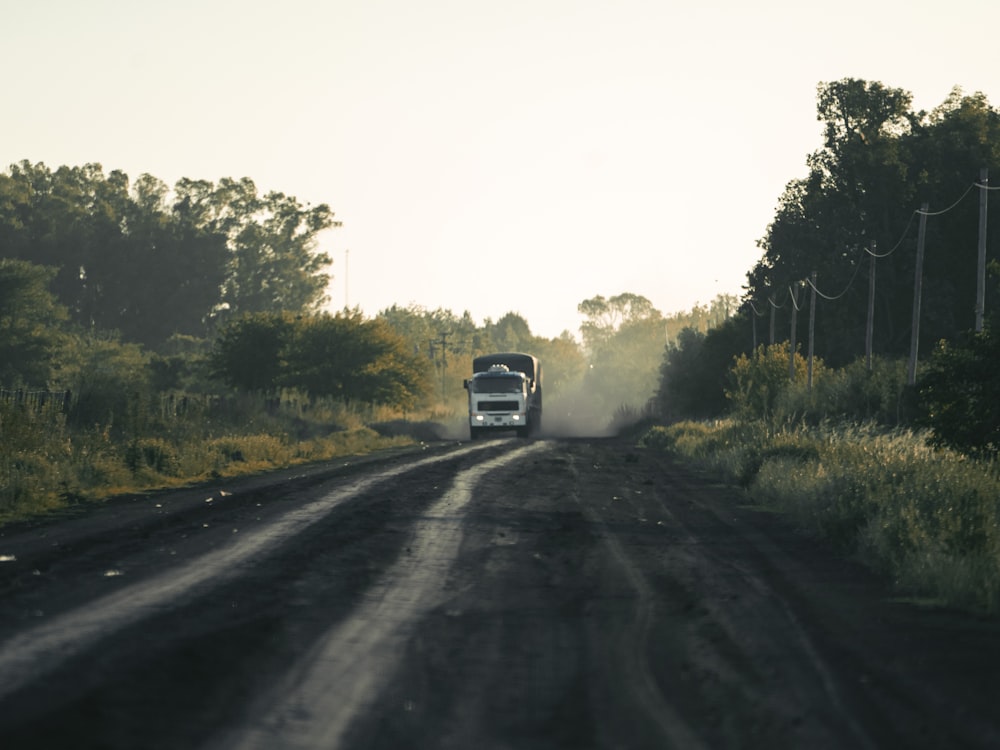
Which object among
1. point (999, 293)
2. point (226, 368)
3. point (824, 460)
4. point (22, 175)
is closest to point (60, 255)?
point (22, 175)

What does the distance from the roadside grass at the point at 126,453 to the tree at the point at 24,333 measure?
1718 inches

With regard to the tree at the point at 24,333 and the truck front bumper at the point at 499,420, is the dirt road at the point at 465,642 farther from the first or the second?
the tree at the point at 24,333

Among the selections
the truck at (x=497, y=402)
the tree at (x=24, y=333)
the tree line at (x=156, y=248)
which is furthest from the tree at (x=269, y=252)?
the truck at (x=497, y=402)

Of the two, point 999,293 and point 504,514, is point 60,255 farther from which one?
point 504,514

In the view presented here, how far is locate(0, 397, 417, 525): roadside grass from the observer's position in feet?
68.0

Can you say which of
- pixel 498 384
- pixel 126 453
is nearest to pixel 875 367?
pixel 498 384

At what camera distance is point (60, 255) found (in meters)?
118

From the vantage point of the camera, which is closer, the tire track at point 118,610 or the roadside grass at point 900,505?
the tire track at point 118,610

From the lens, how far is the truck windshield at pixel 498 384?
58.1m

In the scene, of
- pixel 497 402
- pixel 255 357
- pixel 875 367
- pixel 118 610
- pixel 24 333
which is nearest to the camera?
pixel 118 610

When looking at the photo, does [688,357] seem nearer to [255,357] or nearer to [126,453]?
[255,357]

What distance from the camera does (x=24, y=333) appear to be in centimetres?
8419

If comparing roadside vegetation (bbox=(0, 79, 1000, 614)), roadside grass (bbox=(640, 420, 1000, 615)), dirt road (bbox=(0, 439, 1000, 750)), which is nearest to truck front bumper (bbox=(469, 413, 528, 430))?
roadside vegetation (bbox=(0, 79, 1000, 614))

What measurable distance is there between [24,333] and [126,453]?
6253 centimetres
